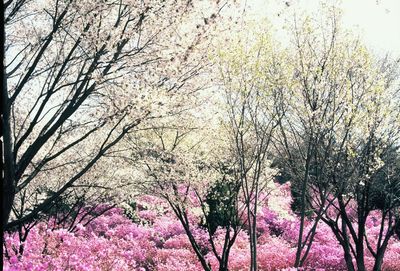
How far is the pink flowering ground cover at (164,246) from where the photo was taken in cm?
1017

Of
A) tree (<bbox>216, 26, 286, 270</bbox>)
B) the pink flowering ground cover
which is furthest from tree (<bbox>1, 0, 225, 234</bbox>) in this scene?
the pink flowering ground cover

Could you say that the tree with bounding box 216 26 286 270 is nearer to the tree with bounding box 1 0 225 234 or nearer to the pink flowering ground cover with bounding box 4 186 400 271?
the tree with bounding box 1 0 225 234

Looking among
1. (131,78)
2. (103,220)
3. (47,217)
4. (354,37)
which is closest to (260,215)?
(103,220)

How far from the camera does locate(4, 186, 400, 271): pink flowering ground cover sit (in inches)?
400

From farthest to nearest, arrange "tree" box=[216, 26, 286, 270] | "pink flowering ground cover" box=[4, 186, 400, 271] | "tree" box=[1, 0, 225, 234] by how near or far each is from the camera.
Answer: "pink flowering ground cover" box=[4, 186, 400, 271], "tree" box=[216, 26, 286, 270], "tree" box=[1, 0, 225, 234]

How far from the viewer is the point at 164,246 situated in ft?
61.9

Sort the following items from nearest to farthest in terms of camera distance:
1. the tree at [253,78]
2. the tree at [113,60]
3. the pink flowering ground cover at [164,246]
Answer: the tree at [113,60] → the tree at [253,78] → the pink flowering ground cover at [164,246]

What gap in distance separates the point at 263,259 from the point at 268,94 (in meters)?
8.60

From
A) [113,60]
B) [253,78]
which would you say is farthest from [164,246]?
[113,60]

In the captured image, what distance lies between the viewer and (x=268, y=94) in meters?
8.51

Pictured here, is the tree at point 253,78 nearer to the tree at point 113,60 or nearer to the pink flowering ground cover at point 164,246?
the tree at point 113,60

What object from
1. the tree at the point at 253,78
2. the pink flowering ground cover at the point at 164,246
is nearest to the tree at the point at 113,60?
the tree at the point at 253,78

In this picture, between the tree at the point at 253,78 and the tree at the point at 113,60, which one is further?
the tree at the point at 253,78

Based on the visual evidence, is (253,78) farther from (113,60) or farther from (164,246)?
(164,246)
